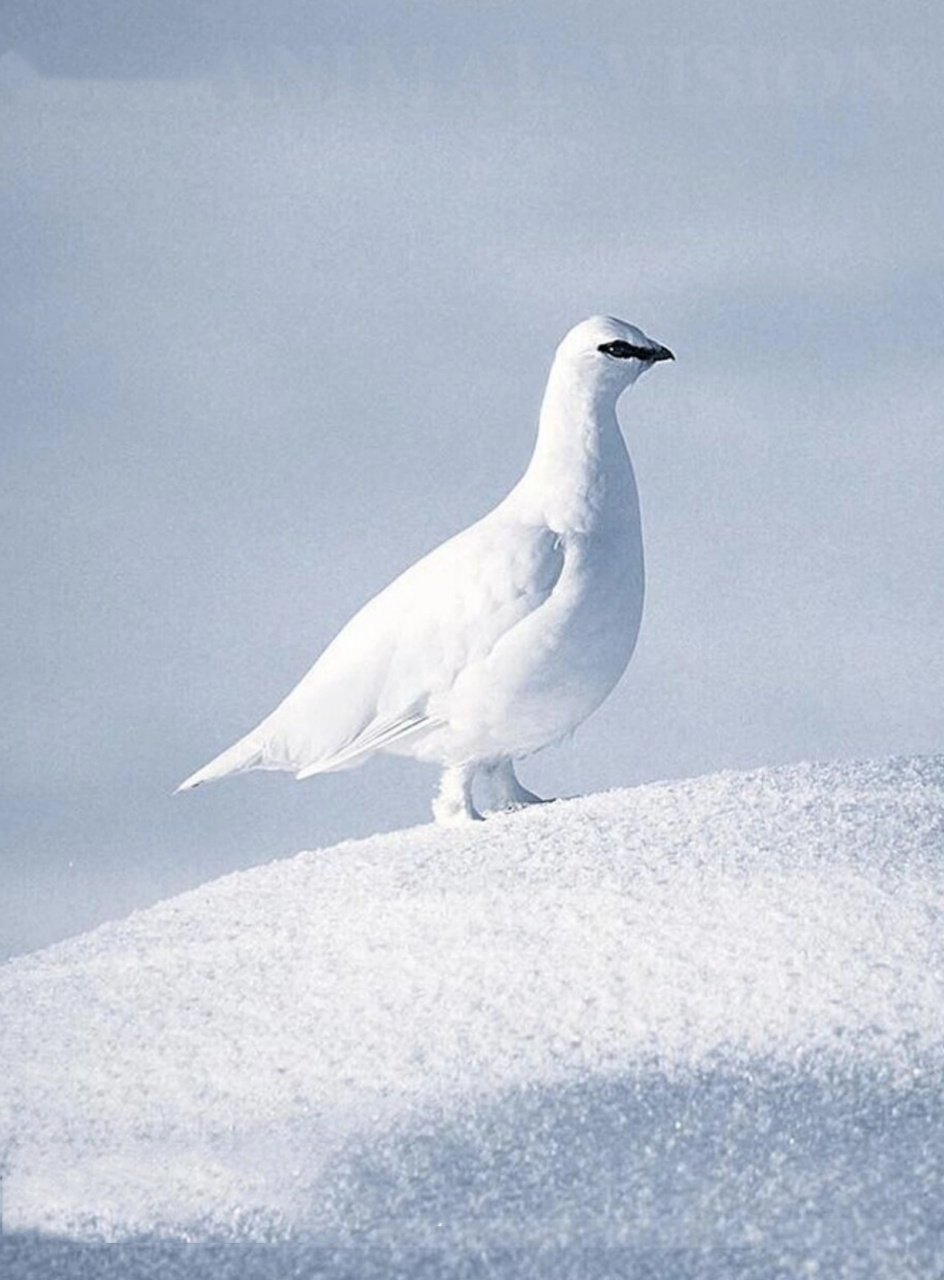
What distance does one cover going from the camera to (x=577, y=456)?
4312mm

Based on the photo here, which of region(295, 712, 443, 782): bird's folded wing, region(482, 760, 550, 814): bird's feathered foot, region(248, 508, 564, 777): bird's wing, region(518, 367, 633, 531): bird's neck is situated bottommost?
region(482, 760, 550, 814): bird's feathered foot

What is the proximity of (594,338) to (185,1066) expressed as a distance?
186cm

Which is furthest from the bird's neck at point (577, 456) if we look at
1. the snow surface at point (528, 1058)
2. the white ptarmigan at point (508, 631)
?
the snow surface at point (528, 1058)

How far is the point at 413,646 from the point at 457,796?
1.16 feet

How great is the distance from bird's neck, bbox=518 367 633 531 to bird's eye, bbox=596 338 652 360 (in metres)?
0.07

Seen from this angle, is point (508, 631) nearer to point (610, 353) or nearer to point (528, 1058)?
point (610, 353)

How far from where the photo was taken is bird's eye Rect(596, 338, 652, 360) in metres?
4.33

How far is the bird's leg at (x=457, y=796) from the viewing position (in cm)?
A: 423

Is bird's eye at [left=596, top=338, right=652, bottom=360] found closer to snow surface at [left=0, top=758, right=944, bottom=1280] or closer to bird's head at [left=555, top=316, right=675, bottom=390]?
bird's head at [left=555, top=316, right=675, bottom=390]

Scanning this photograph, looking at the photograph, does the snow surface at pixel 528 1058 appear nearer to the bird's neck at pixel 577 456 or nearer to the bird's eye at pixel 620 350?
the bird's neck at pixel 577 456

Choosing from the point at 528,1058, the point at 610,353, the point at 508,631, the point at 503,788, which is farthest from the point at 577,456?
the point at 528,1058

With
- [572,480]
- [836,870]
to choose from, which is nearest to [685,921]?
[836,870]

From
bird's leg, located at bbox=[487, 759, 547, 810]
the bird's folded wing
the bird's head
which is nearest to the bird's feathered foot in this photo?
bird's leg, located at bbox=[487, 759, 547, 810]

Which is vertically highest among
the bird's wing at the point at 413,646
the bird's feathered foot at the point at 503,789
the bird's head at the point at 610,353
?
the bird's head at the point at 610,353
